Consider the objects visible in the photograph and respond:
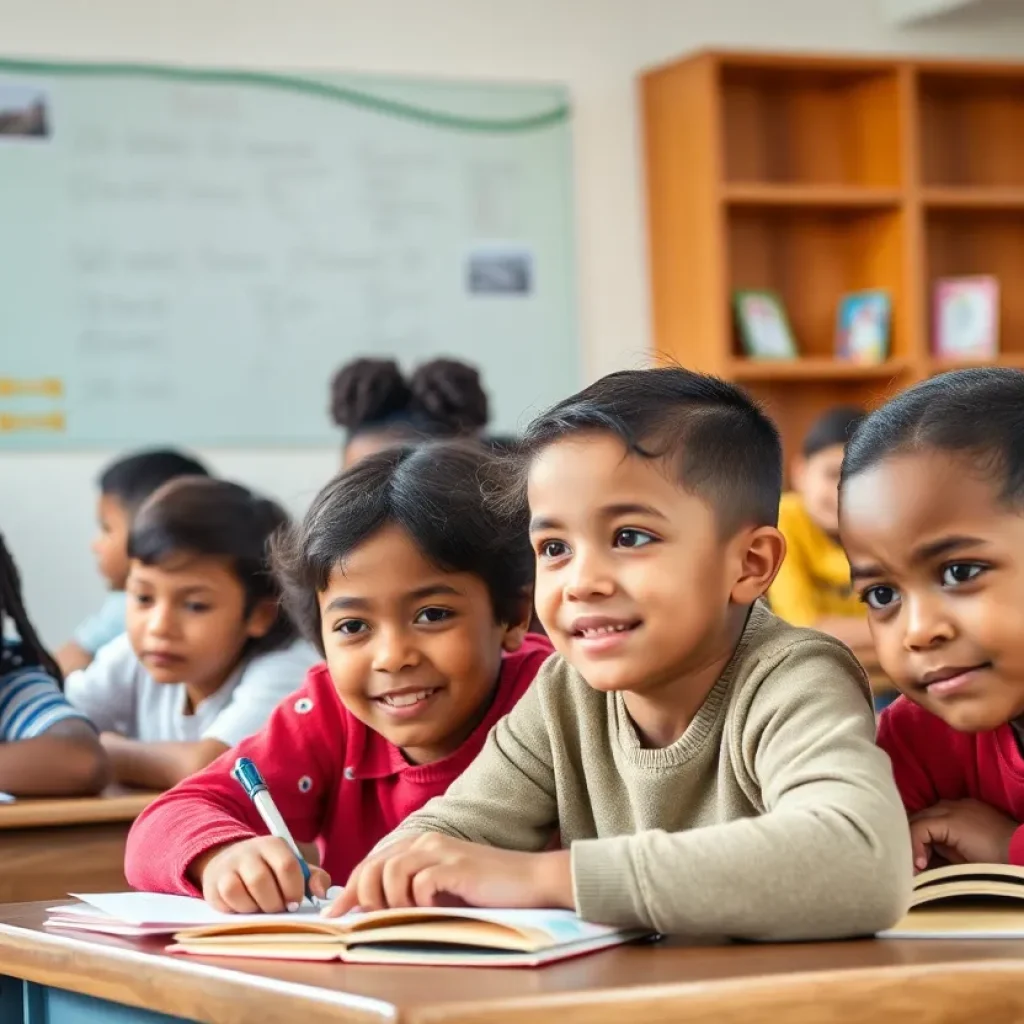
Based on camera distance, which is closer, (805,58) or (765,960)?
(765,960)

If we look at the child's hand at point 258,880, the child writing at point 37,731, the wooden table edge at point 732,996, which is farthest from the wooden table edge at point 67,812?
the wooden table edge at point 732,996

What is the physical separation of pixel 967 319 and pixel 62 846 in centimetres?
434

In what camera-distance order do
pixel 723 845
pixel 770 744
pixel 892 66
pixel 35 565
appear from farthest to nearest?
pixel 892 66
pixel 35 565
pixel 770 744
pixel 723 845

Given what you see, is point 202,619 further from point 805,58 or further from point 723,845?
point 805,58

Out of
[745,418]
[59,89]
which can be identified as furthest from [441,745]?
[59,89]

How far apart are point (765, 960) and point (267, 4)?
4.57m

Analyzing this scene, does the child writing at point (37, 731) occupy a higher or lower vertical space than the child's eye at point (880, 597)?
lower

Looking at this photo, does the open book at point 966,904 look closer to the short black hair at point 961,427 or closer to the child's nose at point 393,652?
the short black hair at point 961,427

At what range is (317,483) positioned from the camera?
5.07 meters

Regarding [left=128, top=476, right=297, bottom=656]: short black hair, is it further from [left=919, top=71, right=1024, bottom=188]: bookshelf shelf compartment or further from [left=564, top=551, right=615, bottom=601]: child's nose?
[left=919, top=71, right=1024, bottom=188]: bookshelf shelf compartment

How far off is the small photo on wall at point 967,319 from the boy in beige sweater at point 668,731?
4496 mm

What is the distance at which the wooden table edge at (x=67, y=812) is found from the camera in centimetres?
182

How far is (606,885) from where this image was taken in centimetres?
97

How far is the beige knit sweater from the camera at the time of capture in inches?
37.7
